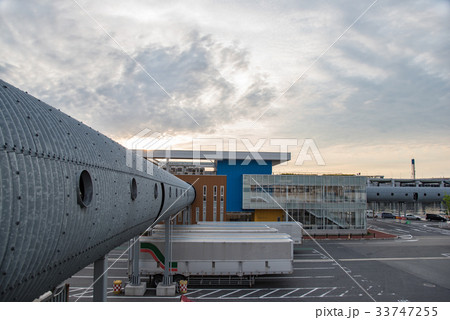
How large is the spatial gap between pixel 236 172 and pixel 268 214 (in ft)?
29.2

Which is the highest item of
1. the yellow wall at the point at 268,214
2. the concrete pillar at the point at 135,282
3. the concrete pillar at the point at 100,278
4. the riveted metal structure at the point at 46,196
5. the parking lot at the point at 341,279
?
the riveted metal structure at the point at 46,196

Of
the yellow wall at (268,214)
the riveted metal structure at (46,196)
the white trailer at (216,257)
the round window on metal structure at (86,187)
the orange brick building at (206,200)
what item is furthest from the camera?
the yellow wall at (268,214)

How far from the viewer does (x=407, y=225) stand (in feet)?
182

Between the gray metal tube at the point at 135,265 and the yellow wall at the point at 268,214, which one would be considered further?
the yellow wall at the point at 268,214

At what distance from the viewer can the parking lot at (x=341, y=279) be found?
1811 cm

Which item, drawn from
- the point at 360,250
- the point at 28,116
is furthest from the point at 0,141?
the point at 360,250

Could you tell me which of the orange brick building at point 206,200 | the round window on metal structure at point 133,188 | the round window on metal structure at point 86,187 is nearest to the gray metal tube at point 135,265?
the round window on metal structure at point 133,188

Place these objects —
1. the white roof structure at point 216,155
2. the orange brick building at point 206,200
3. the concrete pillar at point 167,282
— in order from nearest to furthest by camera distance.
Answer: the concrete pillar at point 167,282, the orange brick building at point 206,200, the white roof structure at point 216,155

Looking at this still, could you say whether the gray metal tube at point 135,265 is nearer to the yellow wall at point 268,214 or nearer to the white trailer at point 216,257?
the white trailer at point 216,257

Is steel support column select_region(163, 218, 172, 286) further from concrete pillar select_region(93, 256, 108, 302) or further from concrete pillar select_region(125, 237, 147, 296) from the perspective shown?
concrete pillar select_region(93, 256, 108, 302)

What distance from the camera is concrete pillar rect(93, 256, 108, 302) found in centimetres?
745

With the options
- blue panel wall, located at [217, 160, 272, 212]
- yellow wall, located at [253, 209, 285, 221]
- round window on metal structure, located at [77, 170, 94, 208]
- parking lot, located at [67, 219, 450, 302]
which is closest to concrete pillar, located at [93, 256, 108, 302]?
round window on metal structure, located at [77, 170, 94, 208]

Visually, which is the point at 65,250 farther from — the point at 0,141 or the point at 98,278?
the point at 98,278

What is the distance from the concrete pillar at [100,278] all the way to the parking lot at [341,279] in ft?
34.1
